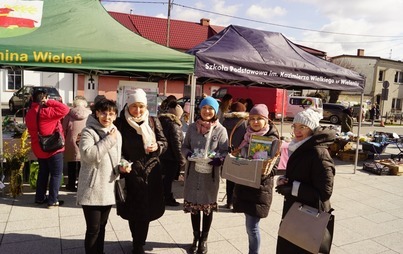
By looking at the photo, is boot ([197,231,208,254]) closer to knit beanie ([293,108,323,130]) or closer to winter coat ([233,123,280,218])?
winter coat ([233,123,280,218])

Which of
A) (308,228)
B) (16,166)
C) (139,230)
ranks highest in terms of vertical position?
(308,228)

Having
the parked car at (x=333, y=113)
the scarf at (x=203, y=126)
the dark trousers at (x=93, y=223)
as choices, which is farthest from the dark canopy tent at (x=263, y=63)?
the parked car at (x=333, y=113)

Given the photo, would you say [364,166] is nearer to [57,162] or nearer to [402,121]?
[57,162]

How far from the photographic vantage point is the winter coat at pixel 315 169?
Result: 8.25 feet

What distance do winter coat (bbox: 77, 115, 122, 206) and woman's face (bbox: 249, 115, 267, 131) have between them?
4.44 ft

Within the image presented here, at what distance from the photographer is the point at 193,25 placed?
103 feet

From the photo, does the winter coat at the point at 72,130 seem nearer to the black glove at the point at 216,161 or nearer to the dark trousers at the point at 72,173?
the dark trousers at the point at 72,173

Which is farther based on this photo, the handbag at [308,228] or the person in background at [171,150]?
the person in background at [171,150]

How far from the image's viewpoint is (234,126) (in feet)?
17.8

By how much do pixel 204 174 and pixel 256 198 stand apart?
631mm

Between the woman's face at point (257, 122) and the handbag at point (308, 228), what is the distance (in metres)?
0.93

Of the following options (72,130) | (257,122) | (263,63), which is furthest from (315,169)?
(72,130)

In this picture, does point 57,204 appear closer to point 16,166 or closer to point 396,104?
point 16,166

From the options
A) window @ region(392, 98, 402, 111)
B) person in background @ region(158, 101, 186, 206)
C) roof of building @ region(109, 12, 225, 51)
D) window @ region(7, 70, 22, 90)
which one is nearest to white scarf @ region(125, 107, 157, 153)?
person in background @ region(158, 101, 186, 206)
